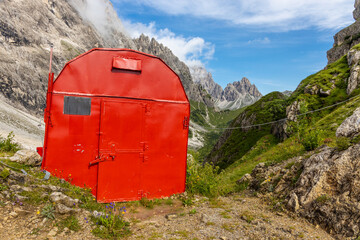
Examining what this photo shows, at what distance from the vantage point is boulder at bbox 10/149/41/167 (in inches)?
306

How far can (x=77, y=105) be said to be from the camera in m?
8.05

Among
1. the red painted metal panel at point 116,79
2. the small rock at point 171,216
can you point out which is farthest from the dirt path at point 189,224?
the red painted metal panel at point 116,79

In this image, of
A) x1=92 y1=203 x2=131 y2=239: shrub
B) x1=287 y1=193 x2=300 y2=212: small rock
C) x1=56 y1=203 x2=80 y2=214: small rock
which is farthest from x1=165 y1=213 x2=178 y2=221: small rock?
x1=287 y1=193 x2=300 y2=212: small rock

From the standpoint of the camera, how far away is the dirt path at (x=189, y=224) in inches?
208

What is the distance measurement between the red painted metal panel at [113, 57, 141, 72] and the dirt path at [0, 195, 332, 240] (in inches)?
227

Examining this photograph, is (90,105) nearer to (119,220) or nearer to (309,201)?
(119,220)

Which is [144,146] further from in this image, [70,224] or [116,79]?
[70,224]

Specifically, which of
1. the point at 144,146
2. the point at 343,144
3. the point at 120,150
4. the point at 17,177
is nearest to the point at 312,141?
the point at 343,144

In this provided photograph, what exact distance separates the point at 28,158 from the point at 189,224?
6.76 metres

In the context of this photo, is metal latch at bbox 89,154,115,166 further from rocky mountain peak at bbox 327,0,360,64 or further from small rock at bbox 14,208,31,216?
rocky mountain peak at bbox 327,0,360,64

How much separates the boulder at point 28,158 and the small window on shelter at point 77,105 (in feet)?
7.21

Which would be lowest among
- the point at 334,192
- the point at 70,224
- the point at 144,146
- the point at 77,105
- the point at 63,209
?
the point at 70,224

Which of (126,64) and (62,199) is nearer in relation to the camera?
(62,199)

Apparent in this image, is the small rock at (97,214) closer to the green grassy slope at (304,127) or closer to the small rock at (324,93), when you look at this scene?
the green grassy slope at (304,127)
